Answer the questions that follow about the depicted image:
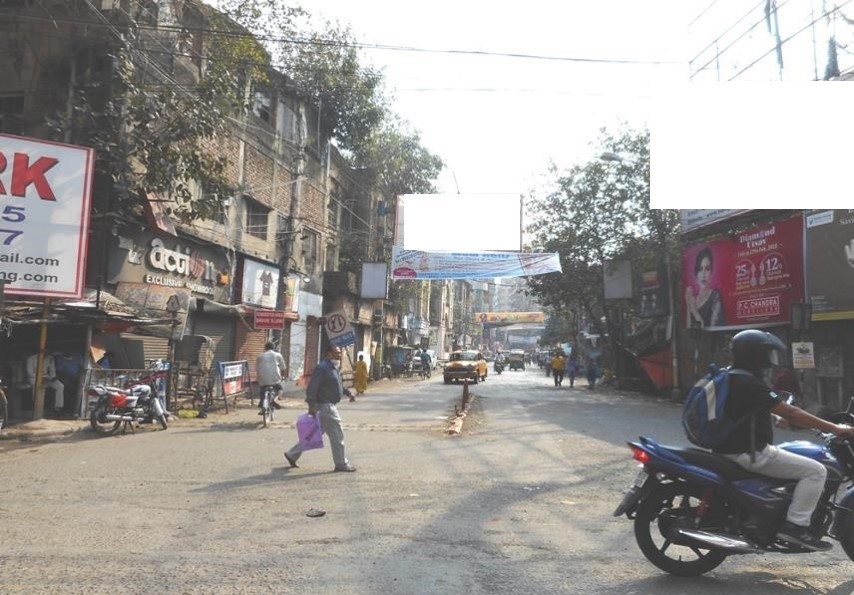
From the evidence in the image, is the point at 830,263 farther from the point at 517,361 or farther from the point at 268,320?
the point at 517,361

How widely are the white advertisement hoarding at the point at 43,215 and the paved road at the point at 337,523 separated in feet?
8.74

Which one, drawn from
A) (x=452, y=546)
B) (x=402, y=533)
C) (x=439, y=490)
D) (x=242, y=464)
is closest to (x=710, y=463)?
(x=452, y=546)

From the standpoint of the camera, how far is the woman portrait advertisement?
1977cm

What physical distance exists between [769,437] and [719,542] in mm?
744

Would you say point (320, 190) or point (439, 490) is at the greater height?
point (320, 190)

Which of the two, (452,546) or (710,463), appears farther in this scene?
(452,546)

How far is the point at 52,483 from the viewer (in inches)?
273

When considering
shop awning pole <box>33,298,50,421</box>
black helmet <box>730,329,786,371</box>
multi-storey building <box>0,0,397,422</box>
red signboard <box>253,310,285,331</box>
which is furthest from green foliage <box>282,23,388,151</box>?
black helmet <box>730,329,786,371</box>

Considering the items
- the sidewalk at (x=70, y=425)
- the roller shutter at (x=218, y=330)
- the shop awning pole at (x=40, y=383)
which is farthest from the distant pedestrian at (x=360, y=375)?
the shop awning pole at (x=40, y=383)

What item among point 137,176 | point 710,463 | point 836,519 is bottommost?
point 836,519

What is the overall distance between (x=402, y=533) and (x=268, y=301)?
1635 cm

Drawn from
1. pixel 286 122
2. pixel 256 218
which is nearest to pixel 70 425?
pixel 256 218

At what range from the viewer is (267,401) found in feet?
40.9

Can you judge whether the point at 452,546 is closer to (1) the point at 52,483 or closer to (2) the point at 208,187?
(1) the point at 52,483
